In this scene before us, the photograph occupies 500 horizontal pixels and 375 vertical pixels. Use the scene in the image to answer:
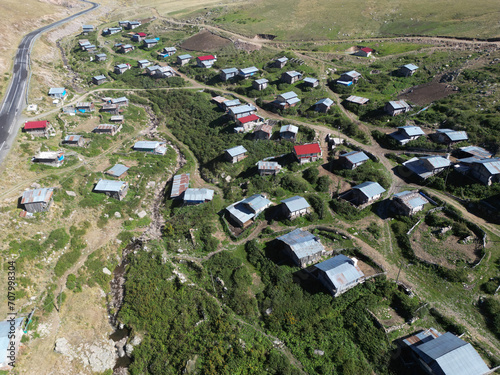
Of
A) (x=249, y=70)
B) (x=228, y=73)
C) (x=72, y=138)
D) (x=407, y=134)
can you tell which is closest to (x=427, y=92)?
(x=407, y=134)

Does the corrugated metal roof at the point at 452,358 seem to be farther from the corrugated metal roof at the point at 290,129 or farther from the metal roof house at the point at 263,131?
the metal roof house at the point at 263,131

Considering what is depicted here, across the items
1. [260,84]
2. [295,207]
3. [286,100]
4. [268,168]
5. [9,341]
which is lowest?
[9,341]

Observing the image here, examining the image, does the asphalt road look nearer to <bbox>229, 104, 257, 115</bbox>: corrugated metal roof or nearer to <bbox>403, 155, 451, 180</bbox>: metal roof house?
<bbox>229, 104, 257, 115</bbox>: corrugated metal roof

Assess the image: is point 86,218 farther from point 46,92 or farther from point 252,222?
point 46,92

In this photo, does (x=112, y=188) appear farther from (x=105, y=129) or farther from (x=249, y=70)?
(x=249, y=70)

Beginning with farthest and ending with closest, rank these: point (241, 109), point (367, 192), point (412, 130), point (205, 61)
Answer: point (205, 61) → point (241, 109) → point (412, 130) → point (367, 192)

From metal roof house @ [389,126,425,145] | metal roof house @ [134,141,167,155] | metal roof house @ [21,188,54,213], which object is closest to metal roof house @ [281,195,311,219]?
metal roof house @ [389,126,425,145]

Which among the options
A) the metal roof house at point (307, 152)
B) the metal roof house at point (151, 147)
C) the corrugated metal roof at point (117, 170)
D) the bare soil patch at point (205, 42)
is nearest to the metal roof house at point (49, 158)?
the corrugated metal roof at point (117, 170)
